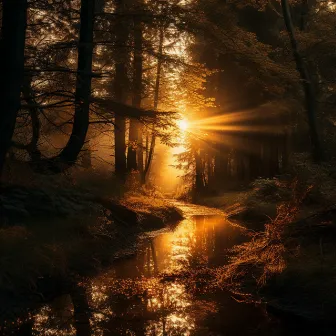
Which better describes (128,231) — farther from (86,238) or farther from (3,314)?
(3,314)

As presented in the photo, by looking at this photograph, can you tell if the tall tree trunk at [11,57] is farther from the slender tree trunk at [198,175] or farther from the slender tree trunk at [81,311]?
the slender tree trunk at [198,175]

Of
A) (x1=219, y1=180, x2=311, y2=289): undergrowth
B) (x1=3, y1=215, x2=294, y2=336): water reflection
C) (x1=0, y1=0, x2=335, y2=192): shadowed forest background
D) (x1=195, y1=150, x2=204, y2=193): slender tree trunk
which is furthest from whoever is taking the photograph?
(x1=195, y1=150, x2=204, y2=193): slender tree trunk

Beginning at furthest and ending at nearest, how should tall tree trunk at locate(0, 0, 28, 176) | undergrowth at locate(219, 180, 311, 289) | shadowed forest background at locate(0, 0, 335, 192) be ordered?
shadowed forest background at locate(0, 0, 335, 192)
tall tree trunk at locate(0, 0, 28, 176)
undergrowth at locate(219, 180, 311, 289)

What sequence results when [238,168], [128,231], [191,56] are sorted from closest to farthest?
[128,231], [191,56], [238,168]

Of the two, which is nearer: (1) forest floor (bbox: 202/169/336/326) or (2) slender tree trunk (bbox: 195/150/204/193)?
(1) forest floor (bbox: 202/169/336/326)

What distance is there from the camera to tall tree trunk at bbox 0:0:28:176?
852cm

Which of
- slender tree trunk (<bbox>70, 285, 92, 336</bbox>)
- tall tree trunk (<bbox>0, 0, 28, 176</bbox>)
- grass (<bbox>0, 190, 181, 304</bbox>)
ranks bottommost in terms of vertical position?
slender tree trunk (<bbox>70, 285, 92, 336</bbox>)

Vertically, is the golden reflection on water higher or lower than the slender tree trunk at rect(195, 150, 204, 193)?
lower

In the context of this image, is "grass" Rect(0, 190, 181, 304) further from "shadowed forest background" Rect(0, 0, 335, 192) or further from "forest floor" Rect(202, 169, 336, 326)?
"forest floor" Rect(202, 169, 336, 326)

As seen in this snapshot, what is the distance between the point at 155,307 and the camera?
8086 mm

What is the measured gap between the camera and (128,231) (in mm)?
14641

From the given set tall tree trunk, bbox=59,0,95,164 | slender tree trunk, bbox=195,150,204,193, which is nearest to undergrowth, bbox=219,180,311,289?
tall tree trunk, bbox=59,0,95,164

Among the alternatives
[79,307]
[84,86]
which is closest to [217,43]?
[84,86]

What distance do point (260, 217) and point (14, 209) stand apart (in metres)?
10.4
